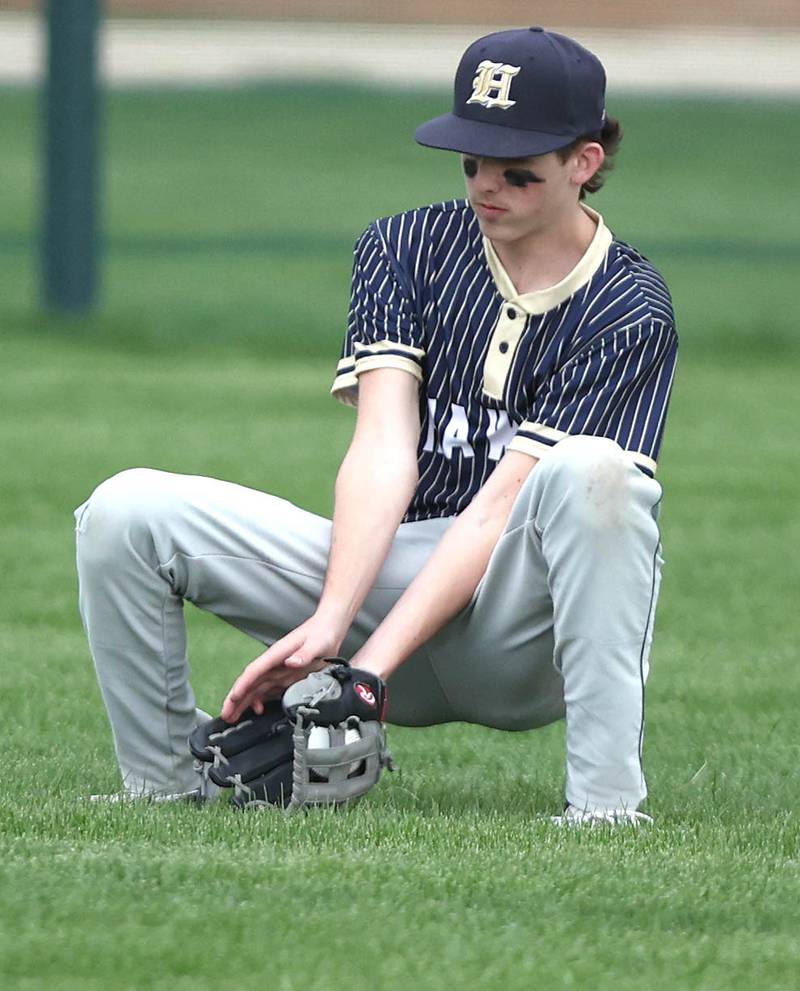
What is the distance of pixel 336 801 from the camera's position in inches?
146

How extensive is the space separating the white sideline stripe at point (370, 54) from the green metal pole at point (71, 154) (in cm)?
1655

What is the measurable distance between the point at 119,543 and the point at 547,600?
0.76m

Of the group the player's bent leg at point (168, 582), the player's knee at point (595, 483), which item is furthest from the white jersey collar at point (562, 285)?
the player's bent leg at point (168, 582)

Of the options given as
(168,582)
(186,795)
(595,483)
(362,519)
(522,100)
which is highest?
(522,100)

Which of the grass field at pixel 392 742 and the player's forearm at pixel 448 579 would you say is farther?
the player's forearm at pixel 448 579

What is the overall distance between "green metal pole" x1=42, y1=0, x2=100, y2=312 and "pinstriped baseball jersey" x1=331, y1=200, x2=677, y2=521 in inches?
341

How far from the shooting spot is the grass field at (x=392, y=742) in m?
2.95

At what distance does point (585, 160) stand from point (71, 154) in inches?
357

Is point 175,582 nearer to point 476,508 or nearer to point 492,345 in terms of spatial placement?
point 476,508

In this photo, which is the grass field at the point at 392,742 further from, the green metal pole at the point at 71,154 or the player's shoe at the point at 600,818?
the green metal pole at the point at 71,154

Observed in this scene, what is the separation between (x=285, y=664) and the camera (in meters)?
3.66

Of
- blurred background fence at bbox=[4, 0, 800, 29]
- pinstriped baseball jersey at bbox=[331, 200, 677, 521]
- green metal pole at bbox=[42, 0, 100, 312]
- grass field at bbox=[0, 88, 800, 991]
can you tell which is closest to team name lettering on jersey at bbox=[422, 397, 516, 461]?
pinstriped baseball jersey at bbox=[331, 200, 677, 521]

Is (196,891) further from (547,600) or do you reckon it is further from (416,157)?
(416,157)

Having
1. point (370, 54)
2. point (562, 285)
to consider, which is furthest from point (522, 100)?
point (370, 54)
